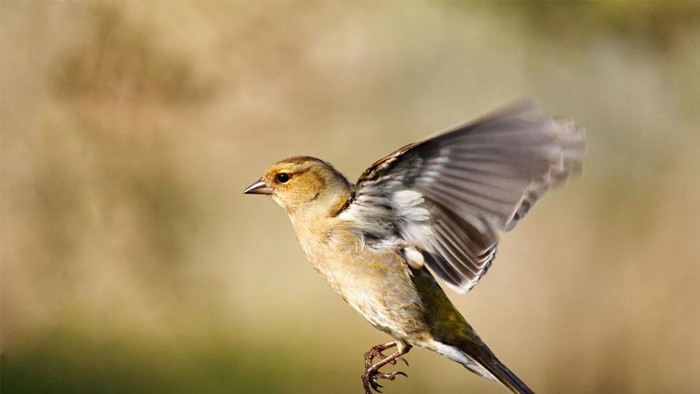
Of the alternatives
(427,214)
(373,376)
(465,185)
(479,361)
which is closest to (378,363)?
(373,376)

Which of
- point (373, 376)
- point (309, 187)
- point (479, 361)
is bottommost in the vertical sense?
point (479, 361)

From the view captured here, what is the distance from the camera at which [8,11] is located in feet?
13.4

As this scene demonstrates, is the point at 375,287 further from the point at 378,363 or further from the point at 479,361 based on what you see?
the point at 479,361

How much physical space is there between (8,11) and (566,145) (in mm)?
2923

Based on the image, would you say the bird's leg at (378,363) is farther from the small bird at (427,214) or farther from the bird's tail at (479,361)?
the bird's tail at (479,361)

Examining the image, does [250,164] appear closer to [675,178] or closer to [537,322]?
Result: [537,322]

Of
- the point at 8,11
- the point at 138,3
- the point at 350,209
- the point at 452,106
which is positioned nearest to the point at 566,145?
the point at 350,209

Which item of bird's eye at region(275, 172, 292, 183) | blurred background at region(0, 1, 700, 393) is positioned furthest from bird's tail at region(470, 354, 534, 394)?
blurred background at region(0, 1, 700, 393)

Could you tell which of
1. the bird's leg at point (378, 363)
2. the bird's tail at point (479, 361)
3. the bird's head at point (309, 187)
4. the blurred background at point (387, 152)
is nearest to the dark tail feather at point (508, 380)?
the bird's tail at point (479, 361)

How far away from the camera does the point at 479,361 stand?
2682 mm

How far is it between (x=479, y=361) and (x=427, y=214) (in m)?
0.57

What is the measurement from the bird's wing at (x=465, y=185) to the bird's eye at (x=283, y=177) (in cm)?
25

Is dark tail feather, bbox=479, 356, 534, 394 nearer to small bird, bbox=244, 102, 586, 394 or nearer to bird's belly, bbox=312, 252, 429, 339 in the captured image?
small bird, bbox=244, 102, 586, 394

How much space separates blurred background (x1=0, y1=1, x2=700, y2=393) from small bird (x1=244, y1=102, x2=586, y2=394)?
325 centimetres
